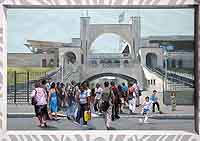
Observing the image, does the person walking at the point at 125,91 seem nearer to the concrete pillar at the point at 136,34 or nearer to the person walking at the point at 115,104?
the person walking at the point at 115,104

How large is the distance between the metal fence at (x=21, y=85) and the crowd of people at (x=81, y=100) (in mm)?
127

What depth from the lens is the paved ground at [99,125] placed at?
10078 mm

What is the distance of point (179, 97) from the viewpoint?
1025cm

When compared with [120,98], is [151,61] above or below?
above

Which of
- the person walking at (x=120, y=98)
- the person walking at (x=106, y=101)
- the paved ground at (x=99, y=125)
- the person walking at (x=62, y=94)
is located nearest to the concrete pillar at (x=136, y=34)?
the person walking at (x=120, y=98)

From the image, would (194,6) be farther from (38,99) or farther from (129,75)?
(38,99)

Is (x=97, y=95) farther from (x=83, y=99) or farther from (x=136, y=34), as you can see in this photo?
(x=136, y=34)

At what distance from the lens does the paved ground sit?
10078 millimetres

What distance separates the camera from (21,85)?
10211mm

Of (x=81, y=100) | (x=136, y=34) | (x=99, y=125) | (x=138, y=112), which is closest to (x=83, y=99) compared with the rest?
(x=81, y=100)

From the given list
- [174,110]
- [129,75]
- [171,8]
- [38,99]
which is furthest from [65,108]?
[171,8]

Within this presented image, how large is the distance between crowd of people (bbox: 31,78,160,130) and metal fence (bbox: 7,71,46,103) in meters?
0.13

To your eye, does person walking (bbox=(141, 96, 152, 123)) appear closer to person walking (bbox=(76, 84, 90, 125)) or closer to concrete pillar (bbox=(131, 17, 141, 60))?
concrete pillar (bbox=(131, 17, 141, 60))

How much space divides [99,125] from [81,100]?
2.14ft
